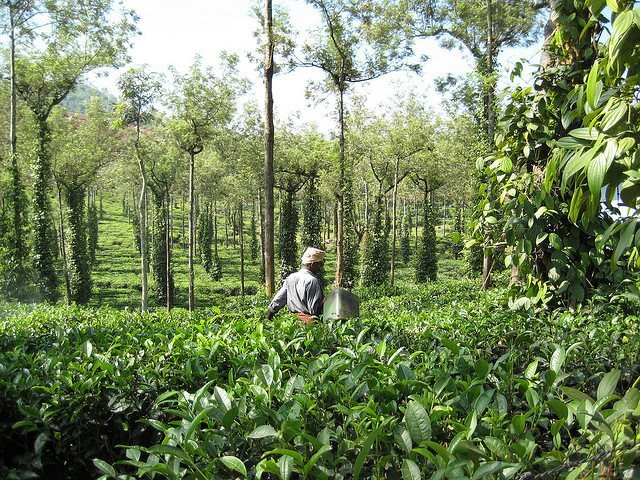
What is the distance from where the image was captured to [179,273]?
33.8 meters

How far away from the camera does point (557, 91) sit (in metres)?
3.45

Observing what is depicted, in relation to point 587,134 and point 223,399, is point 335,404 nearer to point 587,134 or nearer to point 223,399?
point 223,399

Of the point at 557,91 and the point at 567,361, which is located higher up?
the point at 557,91

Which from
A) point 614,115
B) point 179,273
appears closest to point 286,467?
point 614,115

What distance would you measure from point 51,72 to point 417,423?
23.2 metres

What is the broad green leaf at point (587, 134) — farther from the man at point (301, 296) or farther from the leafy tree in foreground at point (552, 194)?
the man at point (301, 296)

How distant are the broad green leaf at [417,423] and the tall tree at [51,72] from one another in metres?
22.4

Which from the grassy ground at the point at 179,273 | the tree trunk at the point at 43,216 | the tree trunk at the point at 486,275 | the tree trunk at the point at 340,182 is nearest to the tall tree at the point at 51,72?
the tree trunk at the point at 43,216

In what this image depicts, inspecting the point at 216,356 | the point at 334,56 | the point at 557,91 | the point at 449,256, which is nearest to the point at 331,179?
the point at 334,56

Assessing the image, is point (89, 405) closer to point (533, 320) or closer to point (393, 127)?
point (533, 320)

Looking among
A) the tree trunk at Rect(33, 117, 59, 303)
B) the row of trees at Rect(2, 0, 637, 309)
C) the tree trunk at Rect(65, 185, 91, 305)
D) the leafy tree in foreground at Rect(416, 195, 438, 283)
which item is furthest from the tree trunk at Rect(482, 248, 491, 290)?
the tree trunk at Rect(65, 185, 91, 305)

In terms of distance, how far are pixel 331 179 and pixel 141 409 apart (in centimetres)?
1827

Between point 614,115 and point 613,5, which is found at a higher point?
point 613,5

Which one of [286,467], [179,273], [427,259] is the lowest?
[179,273]
